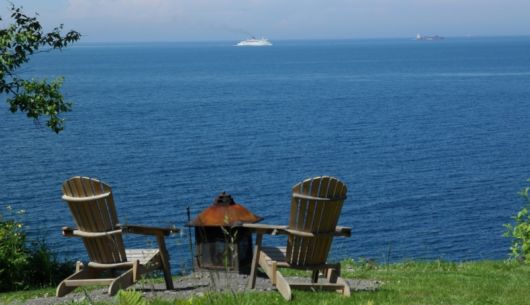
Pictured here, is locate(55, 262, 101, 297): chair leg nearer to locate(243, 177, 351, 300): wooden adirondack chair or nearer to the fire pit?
the fire pit

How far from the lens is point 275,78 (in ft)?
384

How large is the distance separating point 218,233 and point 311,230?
1368mm

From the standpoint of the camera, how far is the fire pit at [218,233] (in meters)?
9.43

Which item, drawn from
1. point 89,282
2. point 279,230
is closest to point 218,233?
point 279,230

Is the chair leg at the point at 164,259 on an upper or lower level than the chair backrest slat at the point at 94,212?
lower

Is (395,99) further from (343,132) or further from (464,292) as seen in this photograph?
(464,292)

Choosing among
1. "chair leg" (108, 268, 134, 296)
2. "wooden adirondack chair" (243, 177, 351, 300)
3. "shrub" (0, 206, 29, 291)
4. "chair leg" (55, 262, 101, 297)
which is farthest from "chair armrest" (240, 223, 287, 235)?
"shrub" (0, 206, 29, 291)

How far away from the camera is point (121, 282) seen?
846 centimetres

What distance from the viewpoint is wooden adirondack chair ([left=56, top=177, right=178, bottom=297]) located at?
337 inches

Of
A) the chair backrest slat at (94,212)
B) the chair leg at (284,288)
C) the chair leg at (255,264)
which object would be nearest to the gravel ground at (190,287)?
the chair leg at (255,264)

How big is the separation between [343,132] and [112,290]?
4931cm

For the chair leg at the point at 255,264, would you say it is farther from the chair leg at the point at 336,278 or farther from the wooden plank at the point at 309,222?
the chair leg at the point at 336,278

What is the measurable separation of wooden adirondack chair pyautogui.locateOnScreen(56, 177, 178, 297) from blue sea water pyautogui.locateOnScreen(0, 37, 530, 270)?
1.62 feet

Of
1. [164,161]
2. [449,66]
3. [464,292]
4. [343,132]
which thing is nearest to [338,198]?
[464,292]
